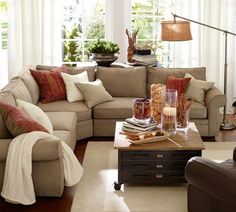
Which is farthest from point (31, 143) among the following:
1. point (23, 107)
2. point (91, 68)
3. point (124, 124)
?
point (91, 68)

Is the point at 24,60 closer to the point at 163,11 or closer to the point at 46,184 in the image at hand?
the point at 163,11

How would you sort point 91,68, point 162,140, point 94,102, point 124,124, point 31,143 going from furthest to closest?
point 91,68
point 94,102
point 124,124
point 162,140
point 31,143

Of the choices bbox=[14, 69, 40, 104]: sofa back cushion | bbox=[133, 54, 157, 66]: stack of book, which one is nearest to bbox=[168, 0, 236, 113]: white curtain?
bbox=[133, 54, 157, 66]: stack of book

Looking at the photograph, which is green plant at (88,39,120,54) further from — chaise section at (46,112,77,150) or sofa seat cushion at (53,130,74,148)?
sofa seat cushion at (53,130,74,148)

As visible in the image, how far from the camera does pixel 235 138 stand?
20.1ft

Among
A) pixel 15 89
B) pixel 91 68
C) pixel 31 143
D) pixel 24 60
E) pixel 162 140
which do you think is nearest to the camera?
pixel 31 143

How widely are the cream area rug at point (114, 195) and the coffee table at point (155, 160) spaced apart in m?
0.08

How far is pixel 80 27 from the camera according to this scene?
24.4 ft

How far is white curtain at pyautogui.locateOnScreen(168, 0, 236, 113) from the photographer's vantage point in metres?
7.17

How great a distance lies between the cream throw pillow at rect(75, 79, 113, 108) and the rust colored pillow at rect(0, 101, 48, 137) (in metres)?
1.69

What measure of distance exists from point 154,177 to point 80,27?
11.5 ft

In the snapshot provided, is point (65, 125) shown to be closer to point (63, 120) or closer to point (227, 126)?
point (63, 120)

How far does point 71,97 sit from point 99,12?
184cm

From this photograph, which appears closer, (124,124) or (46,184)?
(46,184)
